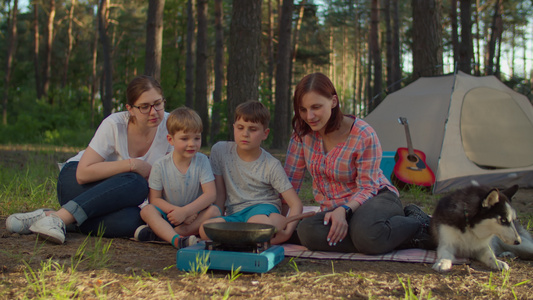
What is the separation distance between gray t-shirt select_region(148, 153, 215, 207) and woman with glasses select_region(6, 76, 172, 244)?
0.17 meters

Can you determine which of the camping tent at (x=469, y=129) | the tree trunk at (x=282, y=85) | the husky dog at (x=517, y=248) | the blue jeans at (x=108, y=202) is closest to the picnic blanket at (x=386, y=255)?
the husky dog at (x=517, y=248)

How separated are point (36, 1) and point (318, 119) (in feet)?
82.8

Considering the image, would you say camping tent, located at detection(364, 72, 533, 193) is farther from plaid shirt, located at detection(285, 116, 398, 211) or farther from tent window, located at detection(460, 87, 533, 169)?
plaid shirt, located at detection(285, 116, 398, 211)

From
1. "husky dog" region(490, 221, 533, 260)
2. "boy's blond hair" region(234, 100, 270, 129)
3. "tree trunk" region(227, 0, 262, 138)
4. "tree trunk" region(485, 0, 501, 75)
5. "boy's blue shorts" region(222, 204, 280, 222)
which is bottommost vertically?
"husky dog" region(490, 221, 533, 260)

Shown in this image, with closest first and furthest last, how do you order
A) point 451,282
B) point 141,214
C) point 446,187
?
point 451,282 < point 141,214 < point 446,187

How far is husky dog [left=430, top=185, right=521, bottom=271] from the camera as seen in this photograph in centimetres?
296

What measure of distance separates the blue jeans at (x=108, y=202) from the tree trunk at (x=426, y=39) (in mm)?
6677

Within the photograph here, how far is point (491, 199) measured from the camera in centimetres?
297

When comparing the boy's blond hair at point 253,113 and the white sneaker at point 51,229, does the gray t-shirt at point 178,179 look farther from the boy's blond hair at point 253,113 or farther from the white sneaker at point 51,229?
the white sneaker at point 51,229

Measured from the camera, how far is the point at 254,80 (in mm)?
7531

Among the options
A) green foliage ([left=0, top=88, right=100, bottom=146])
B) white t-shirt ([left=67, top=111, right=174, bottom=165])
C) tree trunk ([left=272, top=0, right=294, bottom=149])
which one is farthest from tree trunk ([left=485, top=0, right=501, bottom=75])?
white t-shirt ([left=67, top=111, right=174, bottom=165])

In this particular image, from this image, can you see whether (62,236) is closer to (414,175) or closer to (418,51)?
(414,175)

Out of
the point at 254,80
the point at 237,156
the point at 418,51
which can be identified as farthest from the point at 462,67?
the point at 237,156

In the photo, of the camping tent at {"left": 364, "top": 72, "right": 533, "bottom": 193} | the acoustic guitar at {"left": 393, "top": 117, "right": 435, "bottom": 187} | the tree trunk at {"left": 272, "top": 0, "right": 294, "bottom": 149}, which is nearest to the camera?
the acoustic guitar at {"left": 393, "top": 117, "right": 435, "bottom": 187}
